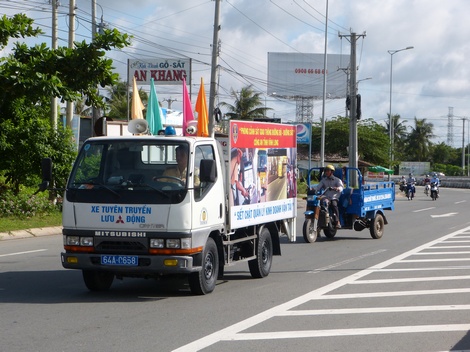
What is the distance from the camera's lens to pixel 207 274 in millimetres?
10617

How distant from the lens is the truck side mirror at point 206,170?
10.0m

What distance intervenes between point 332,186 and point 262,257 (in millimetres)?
6994

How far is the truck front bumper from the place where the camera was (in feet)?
31.9

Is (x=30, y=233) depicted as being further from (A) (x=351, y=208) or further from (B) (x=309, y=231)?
(A) (x=351, y=208)

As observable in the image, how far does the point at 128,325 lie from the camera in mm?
8500

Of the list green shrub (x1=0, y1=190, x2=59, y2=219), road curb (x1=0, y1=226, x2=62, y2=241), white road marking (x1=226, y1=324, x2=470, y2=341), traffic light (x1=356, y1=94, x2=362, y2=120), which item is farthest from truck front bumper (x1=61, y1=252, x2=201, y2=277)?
traffic light (x1=356, y1=94, x2=362, y2=120)

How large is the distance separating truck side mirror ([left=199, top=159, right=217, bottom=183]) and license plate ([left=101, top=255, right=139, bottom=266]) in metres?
1.34

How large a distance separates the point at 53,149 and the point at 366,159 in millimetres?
53302

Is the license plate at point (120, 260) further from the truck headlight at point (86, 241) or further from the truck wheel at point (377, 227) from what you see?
the truck wheel at point (377, 227)

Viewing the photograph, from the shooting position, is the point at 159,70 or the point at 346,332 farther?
the point at 159,70

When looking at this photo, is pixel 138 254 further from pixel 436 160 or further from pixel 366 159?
pixel 436 160

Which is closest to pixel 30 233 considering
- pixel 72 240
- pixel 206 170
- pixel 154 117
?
pixel 154 117

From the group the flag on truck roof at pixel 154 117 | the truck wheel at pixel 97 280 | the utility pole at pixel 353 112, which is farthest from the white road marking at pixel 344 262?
the utility pole at pixel 353 112

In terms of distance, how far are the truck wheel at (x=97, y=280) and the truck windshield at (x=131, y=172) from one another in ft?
3.95
